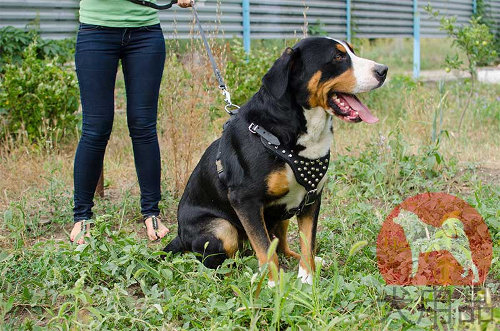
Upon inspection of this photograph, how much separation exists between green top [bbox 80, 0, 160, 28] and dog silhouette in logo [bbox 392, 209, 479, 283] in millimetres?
2100

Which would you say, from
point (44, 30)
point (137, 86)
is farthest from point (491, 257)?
point (44, 30)

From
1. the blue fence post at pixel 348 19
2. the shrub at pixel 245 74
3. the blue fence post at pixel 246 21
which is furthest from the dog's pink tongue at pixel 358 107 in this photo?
the blue fence post at pixel 348 19

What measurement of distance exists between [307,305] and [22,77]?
14.9 ft

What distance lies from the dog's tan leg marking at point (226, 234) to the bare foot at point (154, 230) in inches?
35.4

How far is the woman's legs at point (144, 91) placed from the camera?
156 inches

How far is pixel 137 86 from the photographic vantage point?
3980 millimetres

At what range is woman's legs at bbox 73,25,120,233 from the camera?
12.7 feet

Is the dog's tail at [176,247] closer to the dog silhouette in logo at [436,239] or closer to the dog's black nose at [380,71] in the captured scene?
the dog silhouette in logo at [436,239]

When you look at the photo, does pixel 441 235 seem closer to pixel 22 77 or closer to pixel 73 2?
pixel 22 77

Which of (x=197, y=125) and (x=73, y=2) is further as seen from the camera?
(x=73, y=2)

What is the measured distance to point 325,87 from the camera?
2959 millimetres

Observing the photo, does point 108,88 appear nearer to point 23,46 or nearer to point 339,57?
point 339,57

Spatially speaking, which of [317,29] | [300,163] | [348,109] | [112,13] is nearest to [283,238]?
[300,163]

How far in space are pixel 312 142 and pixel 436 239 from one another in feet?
2.54
